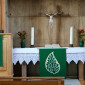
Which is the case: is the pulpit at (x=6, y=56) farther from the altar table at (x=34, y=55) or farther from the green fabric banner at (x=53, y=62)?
the green fabric banner at (x=53, y=62)

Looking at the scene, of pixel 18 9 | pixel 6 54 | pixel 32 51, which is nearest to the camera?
pixel 6 54

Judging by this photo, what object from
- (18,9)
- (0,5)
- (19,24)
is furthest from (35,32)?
(0,5)

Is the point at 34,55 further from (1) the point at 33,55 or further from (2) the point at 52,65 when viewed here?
(2) the point at 52,65

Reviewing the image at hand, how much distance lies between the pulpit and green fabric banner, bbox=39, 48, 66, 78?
755 mm

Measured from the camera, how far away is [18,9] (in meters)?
5.07

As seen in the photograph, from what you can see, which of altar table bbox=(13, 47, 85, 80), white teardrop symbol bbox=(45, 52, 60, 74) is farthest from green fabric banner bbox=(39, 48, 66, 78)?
altar table bbox=(13, 47, 85, 80)

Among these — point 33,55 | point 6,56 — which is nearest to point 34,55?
point 33,55

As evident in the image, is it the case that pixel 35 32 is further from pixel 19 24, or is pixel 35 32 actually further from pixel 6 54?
pixel 6 54

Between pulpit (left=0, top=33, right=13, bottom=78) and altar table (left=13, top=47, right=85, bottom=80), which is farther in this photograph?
altar table (left=13, top=47, right=85, bottom=80)

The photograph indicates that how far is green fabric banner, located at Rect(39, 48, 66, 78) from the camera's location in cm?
419

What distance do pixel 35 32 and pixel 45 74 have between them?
1428 mm

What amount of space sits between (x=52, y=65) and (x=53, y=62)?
76 millimetres

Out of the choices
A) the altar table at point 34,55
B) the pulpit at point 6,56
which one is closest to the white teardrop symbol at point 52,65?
the altar table at point 34,55

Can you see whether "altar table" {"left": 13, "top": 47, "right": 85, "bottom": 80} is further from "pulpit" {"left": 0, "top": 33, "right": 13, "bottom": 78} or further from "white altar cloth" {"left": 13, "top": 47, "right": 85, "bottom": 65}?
"pulpit" {"left": 0, "top": 33, "right": 13, "bottom": 78}
